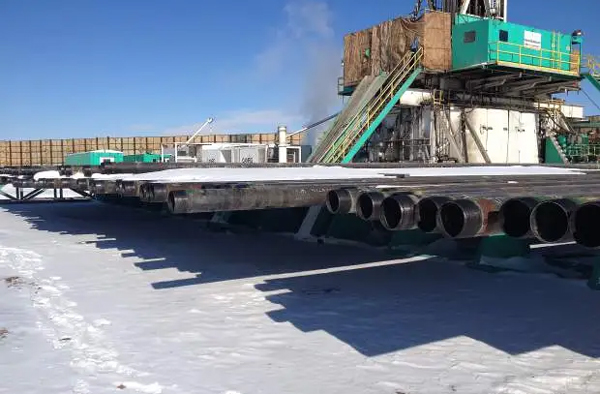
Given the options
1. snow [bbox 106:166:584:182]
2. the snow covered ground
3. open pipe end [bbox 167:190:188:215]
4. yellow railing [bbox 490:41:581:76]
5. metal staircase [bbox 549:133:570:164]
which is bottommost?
the snow covered ground

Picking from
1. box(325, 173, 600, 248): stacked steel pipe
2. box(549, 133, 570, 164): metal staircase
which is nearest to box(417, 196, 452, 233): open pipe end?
box(325, 173, 600, 248): stacked steel pipe

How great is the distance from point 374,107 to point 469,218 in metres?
18.7

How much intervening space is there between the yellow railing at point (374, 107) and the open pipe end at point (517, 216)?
644 inches

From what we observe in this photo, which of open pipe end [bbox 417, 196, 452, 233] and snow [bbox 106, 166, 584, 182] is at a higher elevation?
snow [bbox 106, 166, 584, 182]

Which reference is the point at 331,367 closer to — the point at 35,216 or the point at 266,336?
the point at 266,336

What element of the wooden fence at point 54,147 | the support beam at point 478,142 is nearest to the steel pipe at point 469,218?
the support beam at point 478,142

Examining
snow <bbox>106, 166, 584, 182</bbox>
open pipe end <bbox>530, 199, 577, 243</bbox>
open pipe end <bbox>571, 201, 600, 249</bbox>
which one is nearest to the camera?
open pipe end <bbox>571, 201, 600, 249</bbox>

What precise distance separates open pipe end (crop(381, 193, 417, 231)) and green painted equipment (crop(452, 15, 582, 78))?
19.4 metres

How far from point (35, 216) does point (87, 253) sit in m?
7.81

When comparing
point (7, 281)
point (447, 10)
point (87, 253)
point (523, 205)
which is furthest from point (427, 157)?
point (523, 205)

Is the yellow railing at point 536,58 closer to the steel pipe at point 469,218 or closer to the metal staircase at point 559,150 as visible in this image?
the metal staircase at point 559,150

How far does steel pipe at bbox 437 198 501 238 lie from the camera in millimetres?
3381

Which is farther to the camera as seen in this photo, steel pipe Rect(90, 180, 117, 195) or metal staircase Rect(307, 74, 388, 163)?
metal staircase Rect(307, 74, 388, 163)

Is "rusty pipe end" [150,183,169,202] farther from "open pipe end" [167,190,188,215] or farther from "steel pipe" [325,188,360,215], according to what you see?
"steel pipe" [325,188,360,215]
